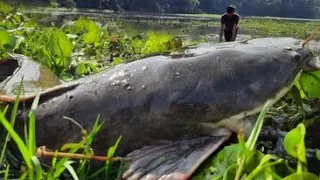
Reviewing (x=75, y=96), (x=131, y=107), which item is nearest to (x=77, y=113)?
(x=75, y=96)

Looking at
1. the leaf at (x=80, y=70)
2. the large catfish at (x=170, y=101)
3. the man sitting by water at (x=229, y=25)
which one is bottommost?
the man sitting by water at (x=229, y=25)

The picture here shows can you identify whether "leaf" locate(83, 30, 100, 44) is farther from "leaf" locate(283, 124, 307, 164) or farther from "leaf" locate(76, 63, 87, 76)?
"leaf" locate(283, 124, 307, 164)

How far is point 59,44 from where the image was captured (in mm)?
3404

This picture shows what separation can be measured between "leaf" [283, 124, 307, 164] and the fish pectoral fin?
0.43m

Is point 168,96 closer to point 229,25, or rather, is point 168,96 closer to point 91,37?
point 91,37

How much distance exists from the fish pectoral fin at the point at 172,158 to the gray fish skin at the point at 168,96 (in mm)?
52

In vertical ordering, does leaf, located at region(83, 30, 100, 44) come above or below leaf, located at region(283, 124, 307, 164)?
below

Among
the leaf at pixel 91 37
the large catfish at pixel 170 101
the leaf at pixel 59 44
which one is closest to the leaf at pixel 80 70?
the leaf at pixel 59 44

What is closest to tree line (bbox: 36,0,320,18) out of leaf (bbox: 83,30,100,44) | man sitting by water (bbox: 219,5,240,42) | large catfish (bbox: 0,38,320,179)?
man sitting by water (bbox: 219,5,240,42)

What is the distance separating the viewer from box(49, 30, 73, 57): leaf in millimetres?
3363

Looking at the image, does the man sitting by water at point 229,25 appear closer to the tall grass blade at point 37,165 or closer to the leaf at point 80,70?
the leaf at point 80,70

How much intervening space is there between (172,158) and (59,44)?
1906 mm

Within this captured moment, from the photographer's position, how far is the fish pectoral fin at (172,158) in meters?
1.63

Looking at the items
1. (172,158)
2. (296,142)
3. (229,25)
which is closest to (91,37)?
(172,158)
